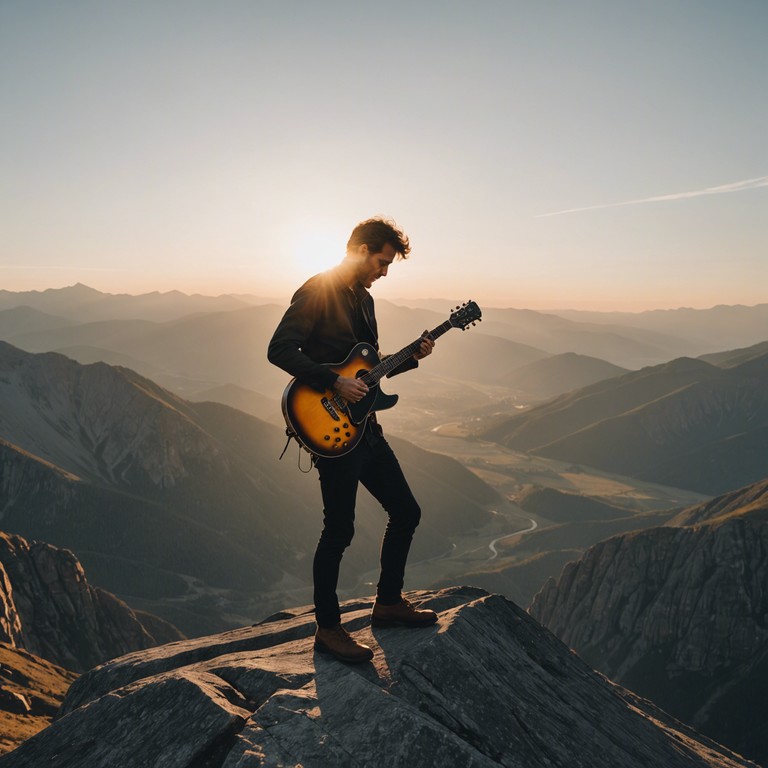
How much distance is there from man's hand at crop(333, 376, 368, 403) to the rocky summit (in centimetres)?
365

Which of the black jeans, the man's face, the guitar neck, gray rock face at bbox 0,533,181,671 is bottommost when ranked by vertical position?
gray rock face at bbox 0,533,181,671

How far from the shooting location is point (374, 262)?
8.94m

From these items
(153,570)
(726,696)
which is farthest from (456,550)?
(726,696)

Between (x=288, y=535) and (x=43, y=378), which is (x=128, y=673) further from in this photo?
(x=43, y=378)

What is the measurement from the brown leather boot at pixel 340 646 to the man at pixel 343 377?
0.01 meters

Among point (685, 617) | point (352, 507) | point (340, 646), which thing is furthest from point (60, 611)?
point (685, 617)

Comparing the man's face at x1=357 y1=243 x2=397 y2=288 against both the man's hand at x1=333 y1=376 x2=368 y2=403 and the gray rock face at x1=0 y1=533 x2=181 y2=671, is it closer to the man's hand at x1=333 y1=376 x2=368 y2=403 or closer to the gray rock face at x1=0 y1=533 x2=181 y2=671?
the man's hand at x1=333 y1=376 x2=368 y2=403

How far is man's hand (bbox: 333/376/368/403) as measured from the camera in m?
8.19

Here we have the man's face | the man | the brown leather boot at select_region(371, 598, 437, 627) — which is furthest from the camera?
the brown leather boot at select_region(371, 598, 437, 627)

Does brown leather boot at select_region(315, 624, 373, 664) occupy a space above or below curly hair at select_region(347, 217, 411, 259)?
below

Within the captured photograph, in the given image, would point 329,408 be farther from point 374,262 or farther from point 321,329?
point 374,262

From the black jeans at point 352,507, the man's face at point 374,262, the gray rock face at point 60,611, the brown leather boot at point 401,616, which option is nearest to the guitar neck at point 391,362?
the black jeans at point 352,507

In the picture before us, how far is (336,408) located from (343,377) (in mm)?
514

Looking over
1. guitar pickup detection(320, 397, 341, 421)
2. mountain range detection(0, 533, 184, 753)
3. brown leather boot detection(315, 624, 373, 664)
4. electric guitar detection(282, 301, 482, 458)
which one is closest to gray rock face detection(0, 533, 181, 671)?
mountain range detection(0, 533, 184, 753)
